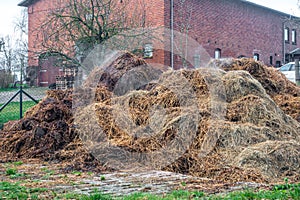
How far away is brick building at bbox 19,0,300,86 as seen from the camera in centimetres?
2441

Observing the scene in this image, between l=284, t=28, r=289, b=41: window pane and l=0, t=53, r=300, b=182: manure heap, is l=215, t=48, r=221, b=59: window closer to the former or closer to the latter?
l=284, t=28, r=289, b=41: window pane

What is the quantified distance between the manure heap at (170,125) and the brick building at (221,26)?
33.1 feet

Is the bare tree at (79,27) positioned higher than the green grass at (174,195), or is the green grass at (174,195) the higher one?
the bare tree at (79,27)

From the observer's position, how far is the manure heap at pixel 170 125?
7023mm

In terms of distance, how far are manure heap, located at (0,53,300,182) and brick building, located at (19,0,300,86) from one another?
10.1 meters

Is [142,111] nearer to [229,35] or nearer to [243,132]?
[243,132]

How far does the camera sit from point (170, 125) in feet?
25.5

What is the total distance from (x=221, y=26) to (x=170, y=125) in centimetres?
2266

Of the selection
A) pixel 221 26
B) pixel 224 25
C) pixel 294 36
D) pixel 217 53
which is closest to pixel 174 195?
pixel 217 53

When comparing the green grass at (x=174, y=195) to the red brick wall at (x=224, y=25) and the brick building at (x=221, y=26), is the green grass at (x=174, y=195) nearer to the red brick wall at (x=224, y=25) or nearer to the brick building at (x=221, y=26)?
the brick building at (x=221, y=26)

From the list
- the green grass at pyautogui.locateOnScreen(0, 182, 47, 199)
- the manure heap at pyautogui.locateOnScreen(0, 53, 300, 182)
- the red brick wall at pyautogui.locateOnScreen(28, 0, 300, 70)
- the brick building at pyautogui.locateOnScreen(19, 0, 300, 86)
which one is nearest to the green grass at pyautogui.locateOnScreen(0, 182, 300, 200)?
the green grass at pyautogui.locateOnScreen(0, 182, 47, 199)

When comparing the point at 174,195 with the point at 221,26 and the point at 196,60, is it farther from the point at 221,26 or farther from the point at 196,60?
the point at 221,26

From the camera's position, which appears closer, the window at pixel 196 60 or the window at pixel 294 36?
the window at pixel 196 60

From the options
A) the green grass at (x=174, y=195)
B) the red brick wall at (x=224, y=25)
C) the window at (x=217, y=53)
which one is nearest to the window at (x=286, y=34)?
the red brick wall at (x=224, y=25)
